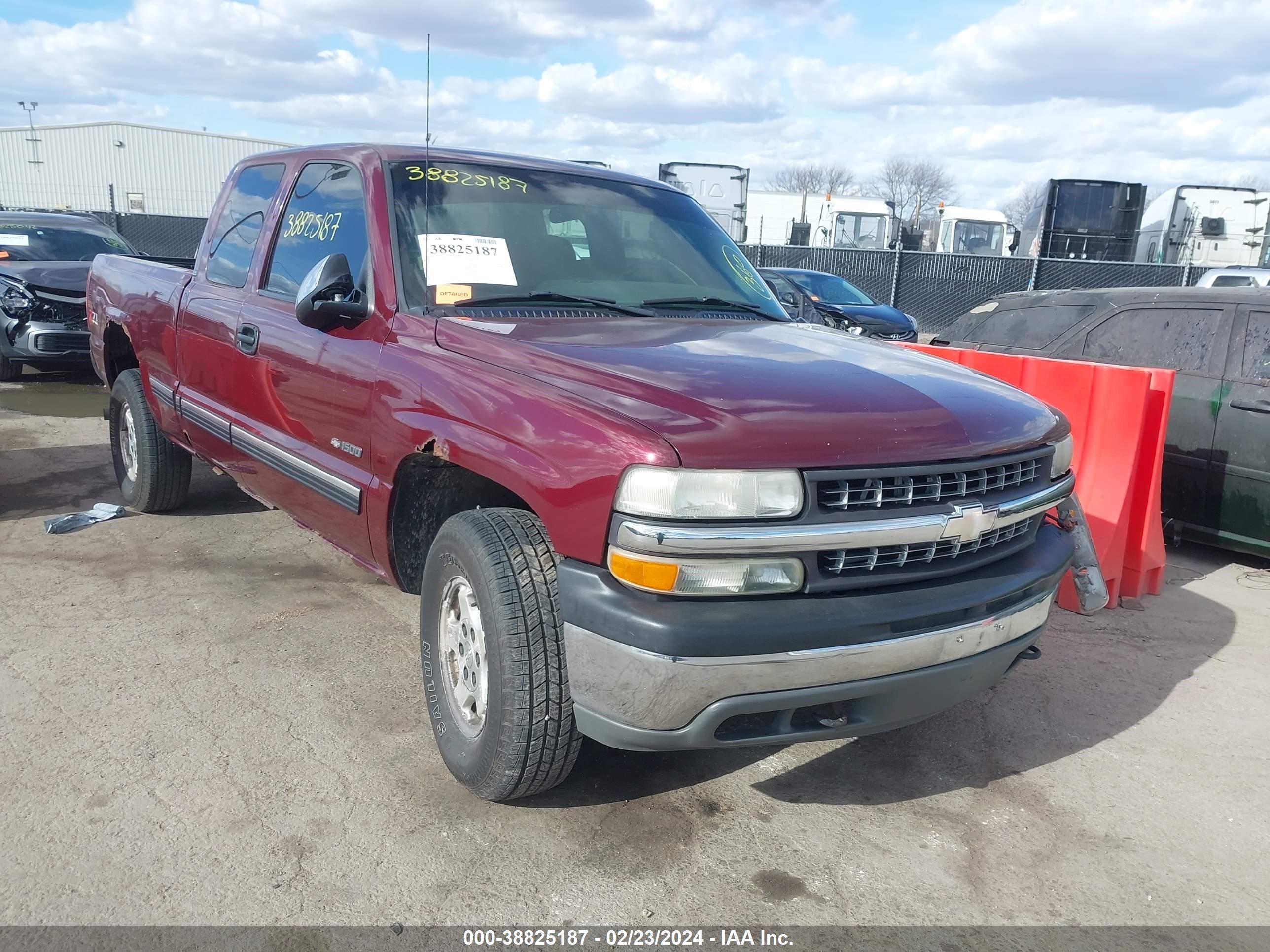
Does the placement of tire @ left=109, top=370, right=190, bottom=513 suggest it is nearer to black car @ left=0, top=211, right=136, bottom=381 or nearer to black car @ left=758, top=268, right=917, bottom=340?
black car @ left=0, top=211, right=136, bottom=381

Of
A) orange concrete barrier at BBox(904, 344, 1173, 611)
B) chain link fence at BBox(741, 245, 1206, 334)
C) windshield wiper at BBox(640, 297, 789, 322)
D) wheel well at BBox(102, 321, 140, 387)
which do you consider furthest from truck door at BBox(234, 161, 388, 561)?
chain link fence at BBox(741, 245, 1206, 334)

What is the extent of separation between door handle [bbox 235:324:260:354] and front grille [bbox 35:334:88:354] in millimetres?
6677

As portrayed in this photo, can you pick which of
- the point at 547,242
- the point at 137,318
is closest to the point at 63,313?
the point at 137,318

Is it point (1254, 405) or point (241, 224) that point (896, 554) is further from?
point (1254, 405)

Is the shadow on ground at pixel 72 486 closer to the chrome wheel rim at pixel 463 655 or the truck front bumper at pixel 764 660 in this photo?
the chrome wheel rim at pixel 463 655

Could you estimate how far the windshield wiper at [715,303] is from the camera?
3.55m

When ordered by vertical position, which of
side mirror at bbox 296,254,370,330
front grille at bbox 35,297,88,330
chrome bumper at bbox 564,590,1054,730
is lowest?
chrome bumper at bbox 564,590,1054,730

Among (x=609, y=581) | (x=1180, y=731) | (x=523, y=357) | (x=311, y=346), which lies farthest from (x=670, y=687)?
(x=1180, y=731)

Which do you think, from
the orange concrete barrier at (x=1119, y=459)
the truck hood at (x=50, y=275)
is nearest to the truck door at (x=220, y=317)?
the orange concrete barrier at (x=1119, y=459)

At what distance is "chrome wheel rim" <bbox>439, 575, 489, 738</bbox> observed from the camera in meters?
2.85

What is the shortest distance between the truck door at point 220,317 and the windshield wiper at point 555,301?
1497 mm

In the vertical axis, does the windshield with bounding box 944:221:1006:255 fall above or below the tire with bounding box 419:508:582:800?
above

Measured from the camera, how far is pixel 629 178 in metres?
4.12

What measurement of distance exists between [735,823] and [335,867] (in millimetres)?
1140
